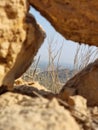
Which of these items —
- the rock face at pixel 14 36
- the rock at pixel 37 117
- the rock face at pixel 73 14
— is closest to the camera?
the rock at pixel 37 117

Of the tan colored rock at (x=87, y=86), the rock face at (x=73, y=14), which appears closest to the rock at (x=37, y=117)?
the tan colored rock at (x=87, y=86)

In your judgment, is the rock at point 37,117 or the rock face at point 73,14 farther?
the rock face at point 73,14

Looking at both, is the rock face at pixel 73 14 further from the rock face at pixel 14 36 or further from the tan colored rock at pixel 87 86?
the tan colored rock at pixel 87 86

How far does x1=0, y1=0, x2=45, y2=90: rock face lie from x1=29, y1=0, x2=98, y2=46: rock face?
0.49 feet

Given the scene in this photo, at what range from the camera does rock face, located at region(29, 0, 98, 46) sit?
2918mm

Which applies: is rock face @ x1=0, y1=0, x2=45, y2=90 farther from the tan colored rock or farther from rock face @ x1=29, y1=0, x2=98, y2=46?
the tan colored rock

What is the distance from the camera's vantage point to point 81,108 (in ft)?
7.30

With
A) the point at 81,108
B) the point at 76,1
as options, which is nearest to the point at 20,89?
the point at 76,1

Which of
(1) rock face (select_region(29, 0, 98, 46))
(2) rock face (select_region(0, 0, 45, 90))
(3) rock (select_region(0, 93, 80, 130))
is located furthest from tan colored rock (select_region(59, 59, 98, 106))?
(3) rock (select_region(0, 93, 80, 130))

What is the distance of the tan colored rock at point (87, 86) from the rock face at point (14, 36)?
1.40 ft

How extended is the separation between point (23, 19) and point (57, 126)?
1.33 meters

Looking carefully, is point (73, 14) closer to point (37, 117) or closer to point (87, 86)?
point (87, 86)

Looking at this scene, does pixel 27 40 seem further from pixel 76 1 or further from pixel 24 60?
pixel 76 1

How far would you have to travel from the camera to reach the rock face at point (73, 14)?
2918mm
